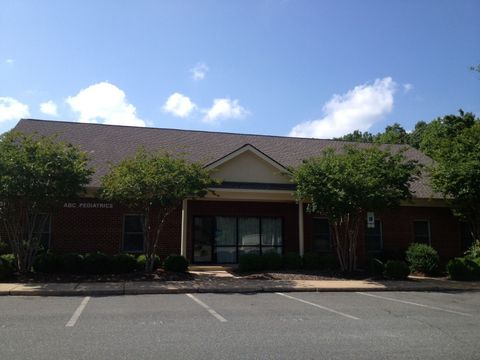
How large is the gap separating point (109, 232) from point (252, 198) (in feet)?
19.4

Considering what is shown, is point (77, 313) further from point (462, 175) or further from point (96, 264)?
point (462, 175)

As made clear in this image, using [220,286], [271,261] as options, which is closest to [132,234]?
[271,261]

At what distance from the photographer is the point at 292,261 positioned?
18594mm

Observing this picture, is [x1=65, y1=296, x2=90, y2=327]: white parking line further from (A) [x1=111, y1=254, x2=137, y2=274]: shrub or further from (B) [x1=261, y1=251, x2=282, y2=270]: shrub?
(B) [x1=261, y1=251, x2=282, y2=270]: shrub

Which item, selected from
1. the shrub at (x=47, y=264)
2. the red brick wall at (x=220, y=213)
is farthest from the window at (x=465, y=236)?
the shrub at (x=47, y=264)

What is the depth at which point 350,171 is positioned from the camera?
16.2 m

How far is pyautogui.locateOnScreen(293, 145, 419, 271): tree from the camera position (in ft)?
52.2

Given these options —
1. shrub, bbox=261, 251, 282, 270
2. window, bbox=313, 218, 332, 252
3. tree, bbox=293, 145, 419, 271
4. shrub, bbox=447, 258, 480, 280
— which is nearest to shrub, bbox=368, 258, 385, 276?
tree, bbox=293, 145, 419, 271

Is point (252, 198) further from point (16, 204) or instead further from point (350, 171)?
point (16, 204)

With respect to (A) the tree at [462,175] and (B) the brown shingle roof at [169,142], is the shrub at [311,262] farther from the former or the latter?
(A) the tree at [462,175]

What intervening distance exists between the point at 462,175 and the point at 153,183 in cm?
1183

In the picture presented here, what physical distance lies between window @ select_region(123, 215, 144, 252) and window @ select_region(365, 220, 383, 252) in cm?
1012

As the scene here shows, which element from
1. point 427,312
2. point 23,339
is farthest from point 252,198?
point 23,339

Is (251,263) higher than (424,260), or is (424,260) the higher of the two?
(424,260)
